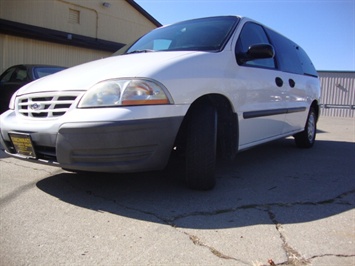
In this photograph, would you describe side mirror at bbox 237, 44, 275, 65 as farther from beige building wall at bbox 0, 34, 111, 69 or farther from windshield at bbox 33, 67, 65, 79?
beige building wall at bbox 0, 34, 111, 69

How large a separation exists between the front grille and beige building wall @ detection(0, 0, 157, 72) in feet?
32.7

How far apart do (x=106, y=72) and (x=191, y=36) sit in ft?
4.18

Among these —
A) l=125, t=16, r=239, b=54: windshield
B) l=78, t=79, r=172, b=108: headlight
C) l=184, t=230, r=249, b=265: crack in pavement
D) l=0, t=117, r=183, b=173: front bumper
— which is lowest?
l=184, t=230, r=249, b=265: crack in pavement

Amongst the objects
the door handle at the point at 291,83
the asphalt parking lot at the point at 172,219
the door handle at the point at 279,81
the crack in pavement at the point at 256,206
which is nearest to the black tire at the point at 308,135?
the door handle at the point at 291,83

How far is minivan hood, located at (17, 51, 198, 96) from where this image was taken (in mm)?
2877

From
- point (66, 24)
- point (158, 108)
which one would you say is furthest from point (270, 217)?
point (66, 24)

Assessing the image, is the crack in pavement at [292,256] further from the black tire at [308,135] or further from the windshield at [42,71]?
the windshield at [42,71]

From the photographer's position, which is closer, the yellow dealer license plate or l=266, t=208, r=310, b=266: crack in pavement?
l=266, t=208, r=310, b=266: crack in pavement

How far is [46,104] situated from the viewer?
301cm

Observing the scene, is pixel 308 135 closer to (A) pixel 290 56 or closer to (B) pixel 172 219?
(A) pixel 290 56

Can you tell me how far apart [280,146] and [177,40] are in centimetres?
338

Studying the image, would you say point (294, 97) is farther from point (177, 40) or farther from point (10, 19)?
point (10, 19)

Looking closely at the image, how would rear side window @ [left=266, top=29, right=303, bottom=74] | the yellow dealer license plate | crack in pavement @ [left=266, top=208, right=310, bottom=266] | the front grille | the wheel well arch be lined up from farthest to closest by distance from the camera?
rear side window @ [left=266, top=29, right=303, bottom=74]
the wheel well arch
the yellow dealer license plate
the front grille
crack in pavement @ [left=266, top=208, right=310, bottom=266]

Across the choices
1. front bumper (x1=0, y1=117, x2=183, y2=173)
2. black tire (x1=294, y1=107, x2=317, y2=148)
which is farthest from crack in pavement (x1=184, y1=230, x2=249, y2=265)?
black tire (x1=294, y1=107, x2=317, y2=148)
